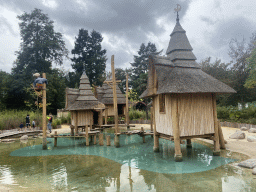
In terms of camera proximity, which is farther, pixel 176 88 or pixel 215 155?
pixel 215 155

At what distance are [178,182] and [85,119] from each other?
31.4 feet

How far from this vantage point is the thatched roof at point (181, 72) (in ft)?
25.5

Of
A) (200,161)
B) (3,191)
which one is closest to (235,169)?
(200,161)

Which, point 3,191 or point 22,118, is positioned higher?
point 22,118

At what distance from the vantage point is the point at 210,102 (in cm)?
868

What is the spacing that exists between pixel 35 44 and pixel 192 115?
29.6m

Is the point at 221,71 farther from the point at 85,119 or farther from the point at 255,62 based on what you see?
the point at 85,119

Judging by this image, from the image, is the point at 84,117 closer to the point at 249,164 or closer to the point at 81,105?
the point at 81,105

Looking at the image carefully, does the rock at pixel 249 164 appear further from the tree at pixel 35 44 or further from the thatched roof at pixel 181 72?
the tree at pixel 35 44

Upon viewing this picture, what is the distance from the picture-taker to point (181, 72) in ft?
28.4

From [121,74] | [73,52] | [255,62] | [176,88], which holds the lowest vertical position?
[176,88]

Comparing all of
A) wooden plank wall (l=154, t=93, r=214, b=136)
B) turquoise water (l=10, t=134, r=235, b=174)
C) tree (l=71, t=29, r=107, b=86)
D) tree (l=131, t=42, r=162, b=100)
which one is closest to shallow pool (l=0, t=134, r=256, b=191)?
turquoise water (l=10, t=134, r=235, b=174)

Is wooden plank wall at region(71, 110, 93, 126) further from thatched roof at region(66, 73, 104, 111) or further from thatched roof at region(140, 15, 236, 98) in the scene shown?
thatched roof at region(140, 15, 236, 98)

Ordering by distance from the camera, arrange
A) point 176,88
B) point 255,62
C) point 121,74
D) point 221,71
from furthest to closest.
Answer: point 121,74 < point 221,71 < point 255,62 < point 176,88
